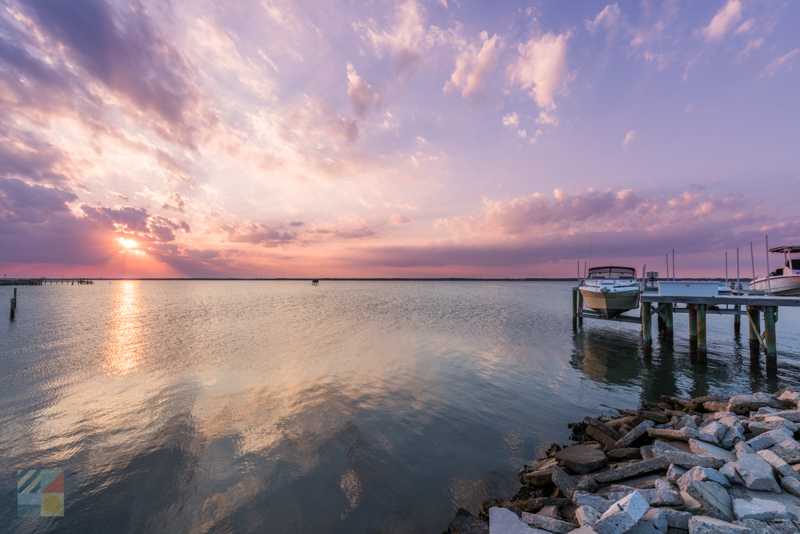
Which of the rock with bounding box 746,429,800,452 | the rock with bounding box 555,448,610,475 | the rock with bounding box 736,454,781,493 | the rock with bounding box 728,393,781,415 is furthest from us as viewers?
the rock with bounding box 728,393,781,415

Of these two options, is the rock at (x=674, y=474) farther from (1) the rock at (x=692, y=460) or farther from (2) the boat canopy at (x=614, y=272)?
(2) the boat canopy at (x=614, y=272)

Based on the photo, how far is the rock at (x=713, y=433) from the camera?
590 cm

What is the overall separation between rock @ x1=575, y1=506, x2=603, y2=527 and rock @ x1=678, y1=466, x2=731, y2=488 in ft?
4.49

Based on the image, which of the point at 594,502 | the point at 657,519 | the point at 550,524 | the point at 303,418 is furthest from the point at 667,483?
the point at 303,418

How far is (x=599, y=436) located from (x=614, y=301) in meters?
17.4

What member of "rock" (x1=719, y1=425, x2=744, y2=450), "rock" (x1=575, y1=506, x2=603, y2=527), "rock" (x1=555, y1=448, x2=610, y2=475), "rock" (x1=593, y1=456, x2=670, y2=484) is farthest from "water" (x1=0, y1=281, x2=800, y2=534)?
"rock" (x1=719, y1=425, x2=744, y2=450)

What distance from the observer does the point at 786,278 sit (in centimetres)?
2141

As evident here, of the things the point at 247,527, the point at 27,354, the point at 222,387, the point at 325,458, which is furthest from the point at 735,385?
the point at 27,354

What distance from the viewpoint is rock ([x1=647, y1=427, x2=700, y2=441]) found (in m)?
6.14

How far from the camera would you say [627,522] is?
3637mm

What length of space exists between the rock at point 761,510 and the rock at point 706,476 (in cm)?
48

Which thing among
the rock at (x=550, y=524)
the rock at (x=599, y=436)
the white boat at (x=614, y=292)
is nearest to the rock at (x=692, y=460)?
the rock at (x=599, y=436)

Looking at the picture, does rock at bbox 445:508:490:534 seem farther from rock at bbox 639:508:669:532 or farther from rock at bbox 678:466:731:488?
rock at bbox 678:466:731:488

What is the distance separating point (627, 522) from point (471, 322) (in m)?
26.2
